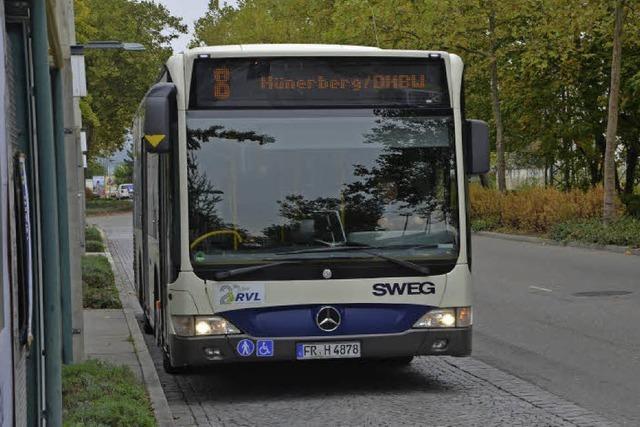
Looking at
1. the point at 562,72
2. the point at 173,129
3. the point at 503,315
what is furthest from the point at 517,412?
the point at 562,72

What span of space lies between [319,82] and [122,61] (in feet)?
211

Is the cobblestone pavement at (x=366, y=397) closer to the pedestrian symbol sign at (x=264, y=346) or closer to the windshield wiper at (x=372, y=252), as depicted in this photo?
the pedestrian symbol sign at (x=264, y=346)

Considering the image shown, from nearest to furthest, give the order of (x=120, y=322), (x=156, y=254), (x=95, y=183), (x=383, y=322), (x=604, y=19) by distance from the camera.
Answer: (x=383, y=322) < (x=156, y=254) < (x=120, y=322) < (x=604, y=19) < (x=95, y=183)

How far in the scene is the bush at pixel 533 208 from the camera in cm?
3344

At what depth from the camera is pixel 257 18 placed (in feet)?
188

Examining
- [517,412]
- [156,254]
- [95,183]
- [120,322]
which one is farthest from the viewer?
[95,183]

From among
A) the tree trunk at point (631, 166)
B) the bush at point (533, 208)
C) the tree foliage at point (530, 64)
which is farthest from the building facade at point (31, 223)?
the tree trunk at point (631, 166)

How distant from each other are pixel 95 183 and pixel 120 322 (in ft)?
416

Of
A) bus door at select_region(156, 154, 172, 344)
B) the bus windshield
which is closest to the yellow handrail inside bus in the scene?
the bus windshield

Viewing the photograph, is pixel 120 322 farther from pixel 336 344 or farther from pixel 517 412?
pixel 517 412

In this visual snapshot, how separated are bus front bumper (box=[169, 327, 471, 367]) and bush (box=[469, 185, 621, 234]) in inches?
954

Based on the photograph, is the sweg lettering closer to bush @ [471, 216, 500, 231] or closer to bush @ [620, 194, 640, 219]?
bush @ [620, 194, 640, 219]

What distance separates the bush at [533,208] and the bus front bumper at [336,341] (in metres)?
24.2

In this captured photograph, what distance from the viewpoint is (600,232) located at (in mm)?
29125
